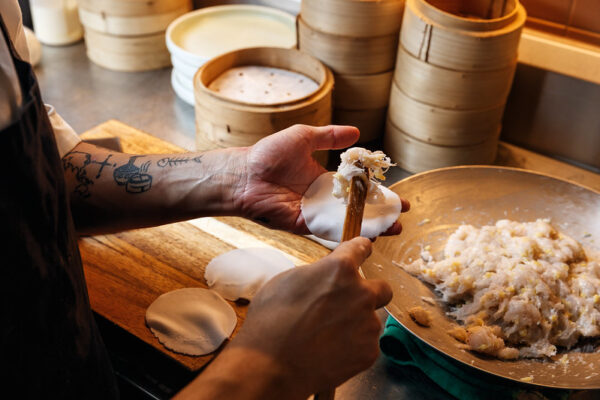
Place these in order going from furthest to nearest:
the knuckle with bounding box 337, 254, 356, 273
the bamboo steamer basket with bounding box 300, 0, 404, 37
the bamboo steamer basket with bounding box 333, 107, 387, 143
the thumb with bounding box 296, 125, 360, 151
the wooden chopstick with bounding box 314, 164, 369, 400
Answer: the bamboo steamer basket with bounding box 333, 107, 387, 143 → the bamboo steamer basket with bounding box 300, 0, 404, 37 → the thumb with bounding box 296, 125, 360, 151 → the wooden chopstick with bounding box 314, 164, 369, 400 → the knuckle with bounding box 337, 254, 356, 273

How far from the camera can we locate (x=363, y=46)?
1642mm

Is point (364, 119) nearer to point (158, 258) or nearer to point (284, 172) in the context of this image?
point (284, 172)

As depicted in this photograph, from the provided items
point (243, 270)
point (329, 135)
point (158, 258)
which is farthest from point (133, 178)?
point (329, 135)

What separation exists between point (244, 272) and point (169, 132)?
0.83 metres

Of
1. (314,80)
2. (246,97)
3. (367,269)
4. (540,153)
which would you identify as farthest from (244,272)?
(540,153)

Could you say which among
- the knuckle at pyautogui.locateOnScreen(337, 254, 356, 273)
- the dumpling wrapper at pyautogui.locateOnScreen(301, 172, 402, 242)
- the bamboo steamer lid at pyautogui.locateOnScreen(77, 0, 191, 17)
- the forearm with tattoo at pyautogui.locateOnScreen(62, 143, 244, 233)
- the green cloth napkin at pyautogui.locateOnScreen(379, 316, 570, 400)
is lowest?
the green cloth napkin at pyautogui.locateOnScreen(379, 316, 570, 400)

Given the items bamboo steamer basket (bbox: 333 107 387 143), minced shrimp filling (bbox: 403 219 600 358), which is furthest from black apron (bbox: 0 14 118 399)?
bamboo steamer basket (bbox: 333 107 387 143)

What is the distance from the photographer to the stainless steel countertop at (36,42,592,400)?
6.40 feet

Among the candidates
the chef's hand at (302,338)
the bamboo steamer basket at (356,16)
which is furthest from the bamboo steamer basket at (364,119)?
the chef's hand at (302,338)

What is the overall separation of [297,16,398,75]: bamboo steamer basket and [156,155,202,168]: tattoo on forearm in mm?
582

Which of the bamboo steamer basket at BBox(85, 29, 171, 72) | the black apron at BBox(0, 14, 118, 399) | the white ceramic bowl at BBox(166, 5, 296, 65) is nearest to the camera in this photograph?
the black apron at BBox(0, 14, 118, 399)

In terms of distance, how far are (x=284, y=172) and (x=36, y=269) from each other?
0.58 meters

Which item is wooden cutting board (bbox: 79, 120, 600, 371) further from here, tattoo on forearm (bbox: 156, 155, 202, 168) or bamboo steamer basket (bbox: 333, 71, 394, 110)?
bamboo steamer basket (bbox: 333, 71, 394, 110)

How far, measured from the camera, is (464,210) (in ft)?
4.63
